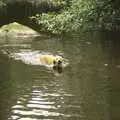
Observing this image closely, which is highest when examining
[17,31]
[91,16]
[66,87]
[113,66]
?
[91,16]

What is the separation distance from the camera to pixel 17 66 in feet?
69.3

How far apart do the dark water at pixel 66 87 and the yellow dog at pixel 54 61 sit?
1.37 feet

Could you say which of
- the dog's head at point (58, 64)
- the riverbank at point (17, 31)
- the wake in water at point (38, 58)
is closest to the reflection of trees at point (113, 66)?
Result: the dog's head at point (58, 64)

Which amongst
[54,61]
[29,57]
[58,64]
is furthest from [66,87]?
[29,57]

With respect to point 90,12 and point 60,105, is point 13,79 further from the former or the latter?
point 90,12

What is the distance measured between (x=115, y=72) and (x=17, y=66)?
4.67m

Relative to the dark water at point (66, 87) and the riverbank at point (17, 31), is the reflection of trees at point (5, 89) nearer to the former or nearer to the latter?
the dark water at point (66, 87)

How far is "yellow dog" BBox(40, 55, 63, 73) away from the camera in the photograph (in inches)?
823

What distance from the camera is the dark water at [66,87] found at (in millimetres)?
13609

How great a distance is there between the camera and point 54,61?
21.6 metres

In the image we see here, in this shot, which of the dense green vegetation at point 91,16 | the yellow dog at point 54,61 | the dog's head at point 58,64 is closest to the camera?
the dog's head at point 58,64

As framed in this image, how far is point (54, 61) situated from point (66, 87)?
15.9 ft

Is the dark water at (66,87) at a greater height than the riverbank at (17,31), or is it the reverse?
the riverbank at (17,31)

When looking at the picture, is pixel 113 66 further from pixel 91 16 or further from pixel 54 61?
pixel 91 16
